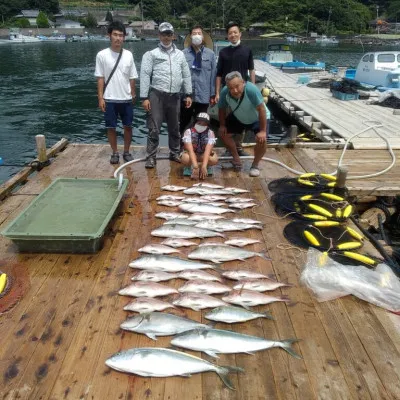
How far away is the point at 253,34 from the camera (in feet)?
278

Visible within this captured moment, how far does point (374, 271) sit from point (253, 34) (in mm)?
91987

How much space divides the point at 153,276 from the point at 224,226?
1334mm

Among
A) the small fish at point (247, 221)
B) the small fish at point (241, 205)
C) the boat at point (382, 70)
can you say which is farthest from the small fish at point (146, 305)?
the boat at point (382, 70)

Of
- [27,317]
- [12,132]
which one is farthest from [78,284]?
[12,132]

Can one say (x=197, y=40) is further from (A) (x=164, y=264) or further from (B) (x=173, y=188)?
(A) (x=164, y=264)

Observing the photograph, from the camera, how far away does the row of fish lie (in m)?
2.44

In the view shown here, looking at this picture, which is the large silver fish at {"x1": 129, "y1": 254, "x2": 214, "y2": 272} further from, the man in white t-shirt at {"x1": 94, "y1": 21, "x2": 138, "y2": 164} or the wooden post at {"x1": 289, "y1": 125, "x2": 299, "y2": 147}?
the wooden post at {"x1": 289, "y1": 125, "x2": 299, "y2": 147}

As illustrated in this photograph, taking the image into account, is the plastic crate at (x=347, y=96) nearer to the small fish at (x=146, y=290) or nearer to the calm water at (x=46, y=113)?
the calm water at (x=46, y=113)

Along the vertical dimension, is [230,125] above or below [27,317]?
above

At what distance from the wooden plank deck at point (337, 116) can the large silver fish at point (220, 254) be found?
5.66m

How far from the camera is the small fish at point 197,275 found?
11.2ft

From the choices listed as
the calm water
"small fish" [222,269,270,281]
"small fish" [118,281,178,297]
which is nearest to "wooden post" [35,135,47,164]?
the calm water

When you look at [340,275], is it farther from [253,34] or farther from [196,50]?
[253,34]

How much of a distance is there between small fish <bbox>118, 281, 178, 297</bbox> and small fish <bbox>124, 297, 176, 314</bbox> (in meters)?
0.10
